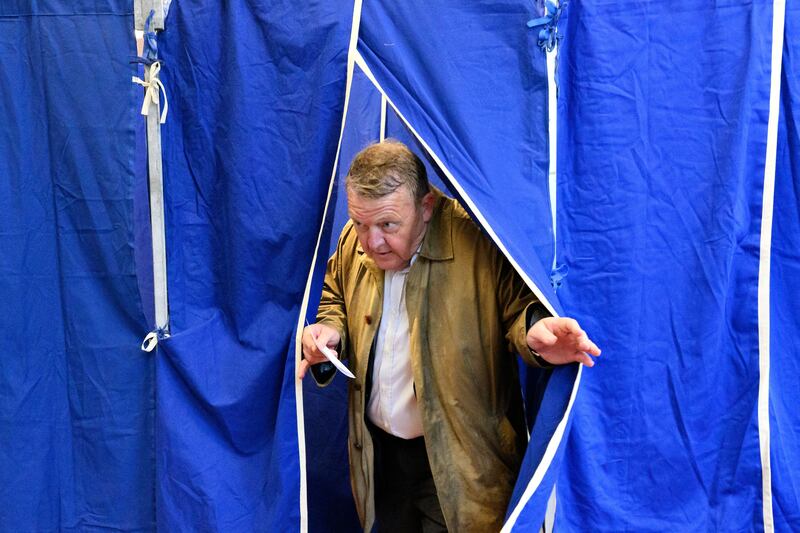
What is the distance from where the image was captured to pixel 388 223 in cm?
207

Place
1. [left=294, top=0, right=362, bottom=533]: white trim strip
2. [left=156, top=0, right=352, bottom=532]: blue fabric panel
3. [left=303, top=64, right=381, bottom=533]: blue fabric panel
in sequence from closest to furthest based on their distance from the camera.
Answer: [left=294, top=0, right=362, bottom=533]: white trim strip → [left=156, top=0, right=352, bottom=532]: blue fabric panel → [left=303, top=64, right=381, bottom=533]: blue fabric panel

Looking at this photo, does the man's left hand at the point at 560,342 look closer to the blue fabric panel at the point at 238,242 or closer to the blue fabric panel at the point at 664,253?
the blue fabric panel at the point at 664,253

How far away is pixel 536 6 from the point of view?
212 cm

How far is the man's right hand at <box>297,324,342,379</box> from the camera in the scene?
7.01ft

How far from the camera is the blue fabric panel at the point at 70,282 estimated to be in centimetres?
226

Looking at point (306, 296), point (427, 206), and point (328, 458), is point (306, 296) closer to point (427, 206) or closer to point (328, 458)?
point (427, 206)

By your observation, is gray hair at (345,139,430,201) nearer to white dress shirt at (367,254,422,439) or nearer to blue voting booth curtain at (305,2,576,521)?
blue voting booth curtain at (305,2,576,521)

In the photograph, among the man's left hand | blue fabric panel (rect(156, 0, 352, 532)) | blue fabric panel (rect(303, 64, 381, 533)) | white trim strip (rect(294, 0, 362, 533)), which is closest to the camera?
the man's left hand

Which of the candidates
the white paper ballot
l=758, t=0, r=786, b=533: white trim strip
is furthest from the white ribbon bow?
l=758, t=0, r=786, b=533: white trim strip

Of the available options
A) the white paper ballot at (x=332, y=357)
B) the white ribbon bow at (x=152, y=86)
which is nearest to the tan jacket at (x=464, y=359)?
the white paper ballot at (x=332, y=357)

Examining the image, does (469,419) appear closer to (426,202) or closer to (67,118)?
(426,202)

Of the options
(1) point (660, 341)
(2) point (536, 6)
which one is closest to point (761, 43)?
(2) point (536, 6)

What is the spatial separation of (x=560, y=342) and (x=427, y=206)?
54 cm

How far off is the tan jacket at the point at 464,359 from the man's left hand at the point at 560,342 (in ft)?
0.37
